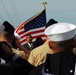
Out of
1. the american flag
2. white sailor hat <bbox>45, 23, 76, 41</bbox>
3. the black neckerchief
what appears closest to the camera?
the black neckerchief

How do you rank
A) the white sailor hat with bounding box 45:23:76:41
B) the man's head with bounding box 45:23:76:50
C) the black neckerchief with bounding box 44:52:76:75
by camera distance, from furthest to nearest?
the white sailor hat with bounding box 45:23:76:41 < the man's head with bounding box 45:23:76:50 < the black neckerchief with bounding box 44:52:76:75

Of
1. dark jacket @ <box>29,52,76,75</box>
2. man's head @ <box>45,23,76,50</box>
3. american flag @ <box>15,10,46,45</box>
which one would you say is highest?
man's head @ <box>45,23,76,50</box>

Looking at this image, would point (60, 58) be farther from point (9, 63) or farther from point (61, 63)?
point (9, 63)

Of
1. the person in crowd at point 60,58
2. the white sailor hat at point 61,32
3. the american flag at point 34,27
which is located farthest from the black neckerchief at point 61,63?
the american flag at point 34,27

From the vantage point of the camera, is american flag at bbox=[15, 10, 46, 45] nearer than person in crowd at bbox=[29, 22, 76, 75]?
No

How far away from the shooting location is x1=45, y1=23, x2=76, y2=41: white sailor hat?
158 inches

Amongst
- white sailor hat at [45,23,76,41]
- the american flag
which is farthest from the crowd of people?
the american flag

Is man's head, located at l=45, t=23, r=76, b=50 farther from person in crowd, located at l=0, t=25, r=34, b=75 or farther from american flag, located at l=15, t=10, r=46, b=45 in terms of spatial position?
american flag, located at l=15, t=10, r=46, b=45

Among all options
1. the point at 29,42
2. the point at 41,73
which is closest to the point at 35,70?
the point at 41,73

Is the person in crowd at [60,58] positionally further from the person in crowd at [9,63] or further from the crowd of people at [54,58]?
the person in crowd at [9,63]

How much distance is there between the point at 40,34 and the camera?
15375 millimetres

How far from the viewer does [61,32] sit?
411 centimetres

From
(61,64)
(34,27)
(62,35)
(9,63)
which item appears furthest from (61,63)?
(34,27)

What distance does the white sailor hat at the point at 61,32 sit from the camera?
4011 millimetres
